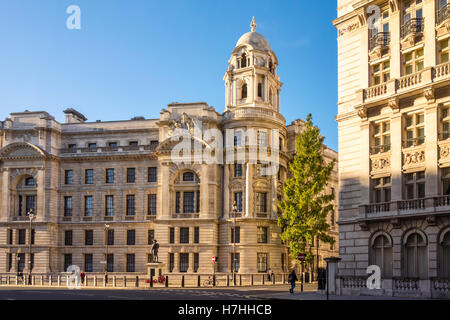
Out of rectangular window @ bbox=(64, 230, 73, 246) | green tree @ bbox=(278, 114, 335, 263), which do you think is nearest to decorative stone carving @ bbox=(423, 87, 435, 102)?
green tree @ bbox=(278, 114, 335, 263)

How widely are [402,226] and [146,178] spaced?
142ft

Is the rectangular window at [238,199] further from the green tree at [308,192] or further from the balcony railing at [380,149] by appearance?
the balcony railing at [380,149]

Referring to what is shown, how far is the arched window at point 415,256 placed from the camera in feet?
104

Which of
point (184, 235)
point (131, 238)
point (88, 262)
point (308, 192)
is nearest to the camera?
point (308, 192)

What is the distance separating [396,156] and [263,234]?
34042 millimetres

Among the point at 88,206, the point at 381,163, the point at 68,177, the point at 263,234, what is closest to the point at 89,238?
the point at 88,206

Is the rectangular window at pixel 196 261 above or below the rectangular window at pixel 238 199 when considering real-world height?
below

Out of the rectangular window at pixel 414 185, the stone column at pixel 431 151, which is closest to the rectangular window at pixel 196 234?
the rectangular window at pixel 414 185

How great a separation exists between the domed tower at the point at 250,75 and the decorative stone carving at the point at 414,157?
1482 inches

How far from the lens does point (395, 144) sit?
33594 mm

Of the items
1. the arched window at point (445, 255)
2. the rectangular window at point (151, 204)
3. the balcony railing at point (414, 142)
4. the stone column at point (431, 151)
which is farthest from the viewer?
the rectangular window at point (151, 204)

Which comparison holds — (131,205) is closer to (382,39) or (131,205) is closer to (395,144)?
(382,39)

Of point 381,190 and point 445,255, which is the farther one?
point 381,190

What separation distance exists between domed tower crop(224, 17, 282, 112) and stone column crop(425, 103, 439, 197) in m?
38.5
